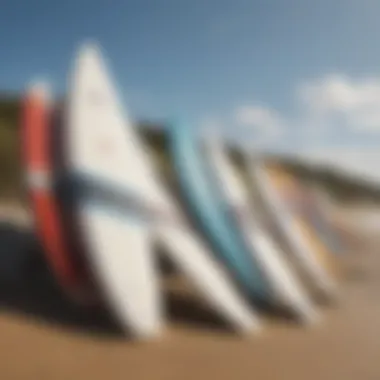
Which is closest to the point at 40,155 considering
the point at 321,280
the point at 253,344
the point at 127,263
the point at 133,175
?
the point at 133,175

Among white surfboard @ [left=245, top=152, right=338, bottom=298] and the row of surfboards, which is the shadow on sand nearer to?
the row of surfboards

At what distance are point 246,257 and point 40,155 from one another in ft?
2.15

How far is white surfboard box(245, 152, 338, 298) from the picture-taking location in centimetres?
198

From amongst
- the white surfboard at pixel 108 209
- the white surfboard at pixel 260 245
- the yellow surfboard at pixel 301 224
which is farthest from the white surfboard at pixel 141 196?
the yellow surfboard at pixel 301 224

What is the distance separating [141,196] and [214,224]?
0.96 ft

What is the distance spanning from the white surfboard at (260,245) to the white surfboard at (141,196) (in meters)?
0.15

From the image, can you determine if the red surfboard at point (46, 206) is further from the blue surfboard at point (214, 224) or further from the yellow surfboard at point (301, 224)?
the yellow surfboard at point (301, 224)

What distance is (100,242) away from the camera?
1.59 meters

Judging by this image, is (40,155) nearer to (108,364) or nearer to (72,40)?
(72,40)

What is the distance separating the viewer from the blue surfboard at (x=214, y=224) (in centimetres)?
A: 189

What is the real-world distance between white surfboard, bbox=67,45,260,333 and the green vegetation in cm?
6

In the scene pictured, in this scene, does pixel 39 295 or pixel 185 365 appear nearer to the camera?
pixel 185 365

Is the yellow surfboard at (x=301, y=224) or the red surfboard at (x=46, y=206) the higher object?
the yellow surfboard at (x=301, y=224)

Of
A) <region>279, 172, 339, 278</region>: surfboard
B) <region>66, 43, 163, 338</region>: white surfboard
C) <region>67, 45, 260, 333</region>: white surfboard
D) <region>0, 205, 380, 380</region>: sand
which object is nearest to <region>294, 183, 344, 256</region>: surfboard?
<region>279, 172, 339, 278</region>: surfboard
